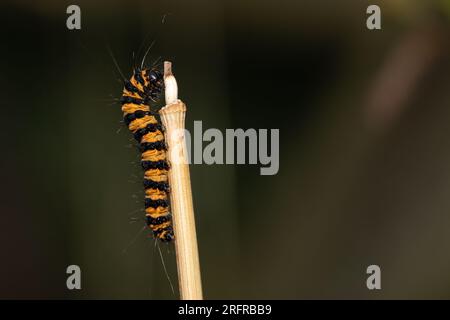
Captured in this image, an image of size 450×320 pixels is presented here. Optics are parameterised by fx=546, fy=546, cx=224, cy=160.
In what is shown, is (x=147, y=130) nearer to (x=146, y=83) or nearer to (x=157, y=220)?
(x=146, y=83)

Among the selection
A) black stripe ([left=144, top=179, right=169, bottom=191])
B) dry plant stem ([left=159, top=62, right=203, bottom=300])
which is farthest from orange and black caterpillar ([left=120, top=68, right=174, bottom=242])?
dry plant stem ([left=159, top=62, right=203, bottom=300])

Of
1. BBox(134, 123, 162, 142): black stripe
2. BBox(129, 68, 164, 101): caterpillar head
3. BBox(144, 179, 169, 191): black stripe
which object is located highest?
BBox(129, 68, 164, 101): caterpillar head

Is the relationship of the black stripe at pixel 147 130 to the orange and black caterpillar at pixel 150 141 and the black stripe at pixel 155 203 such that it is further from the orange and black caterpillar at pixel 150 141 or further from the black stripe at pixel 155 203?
the black stripe at pixel 155 203

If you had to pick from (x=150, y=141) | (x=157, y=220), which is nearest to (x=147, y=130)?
(x=150, y=141)

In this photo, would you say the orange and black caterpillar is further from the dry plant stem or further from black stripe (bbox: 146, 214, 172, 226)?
the dry plant stem

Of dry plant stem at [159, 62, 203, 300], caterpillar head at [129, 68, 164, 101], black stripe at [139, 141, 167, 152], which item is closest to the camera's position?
dry plant stem at [159, 62, 203, 300]

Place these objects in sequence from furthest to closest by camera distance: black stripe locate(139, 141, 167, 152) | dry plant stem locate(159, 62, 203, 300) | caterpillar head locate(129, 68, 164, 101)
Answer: caterpillar head locate(129, 68, 164, 101) < black stripe locate(139, 141, 167, 152) < dry plant stem locate(159, 62, 203, 300)

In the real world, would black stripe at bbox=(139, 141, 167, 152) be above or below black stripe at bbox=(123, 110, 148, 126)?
below

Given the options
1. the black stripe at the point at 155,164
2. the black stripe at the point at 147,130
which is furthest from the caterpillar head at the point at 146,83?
the black stripe at the point at 155,164

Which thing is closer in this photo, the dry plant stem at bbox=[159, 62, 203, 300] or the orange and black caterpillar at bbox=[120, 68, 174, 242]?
the dry plant stem at bbox=[159, 62, 203, 300]
